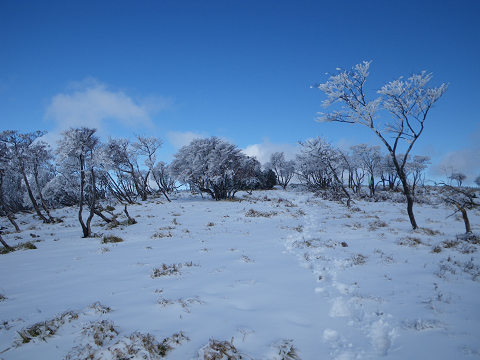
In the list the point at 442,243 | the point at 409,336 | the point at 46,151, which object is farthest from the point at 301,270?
the point at 46,151

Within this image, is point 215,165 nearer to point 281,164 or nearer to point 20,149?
point 20,149

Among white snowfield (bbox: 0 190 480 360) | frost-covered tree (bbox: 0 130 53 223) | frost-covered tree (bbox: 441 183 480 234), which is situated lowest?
white snowfield (bbox: 0 190 480 360)

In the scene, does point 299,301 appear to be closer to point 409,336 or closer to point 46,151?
point 409,336

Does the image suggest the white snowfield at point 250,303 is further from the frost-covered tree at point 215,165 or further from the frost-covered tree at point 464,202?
the frost-covered tree at point 215,165

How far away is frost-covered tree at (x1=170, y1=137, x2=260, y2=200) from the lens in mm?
33000

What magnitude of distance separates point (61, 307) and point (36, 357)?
1583 mm

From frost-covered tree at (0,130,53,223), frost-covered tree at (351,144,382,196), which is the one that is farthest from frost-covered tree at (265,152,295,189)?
frost-covered tree at (0,130,53,223)

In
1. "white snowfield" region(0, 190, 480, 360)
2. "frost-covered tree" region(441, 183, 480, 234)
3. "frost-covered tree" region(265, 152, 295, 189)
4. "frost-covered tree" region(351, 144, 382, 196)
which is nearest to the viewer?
"white snowfield" region(0, 190, 480, 360)

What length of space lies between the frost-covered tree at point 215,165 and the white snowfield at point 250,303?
82.3 feet

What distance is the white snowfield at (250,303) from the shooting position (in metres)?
2.96

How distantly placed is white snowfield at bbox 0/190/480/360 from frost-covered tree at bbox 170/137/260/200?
2509 centimetres

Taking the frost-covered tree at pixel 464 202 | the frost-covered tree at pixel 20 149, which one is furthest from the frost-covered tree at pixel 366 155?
the frost-covered tree at pixel 20 149

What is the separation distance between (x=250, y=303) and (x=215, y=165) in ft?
95.8

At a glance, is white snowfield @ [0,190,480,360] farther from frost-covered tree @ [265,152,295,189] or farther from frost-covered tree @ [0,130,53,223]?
frost-covered tree @ [265,152,295,189]
